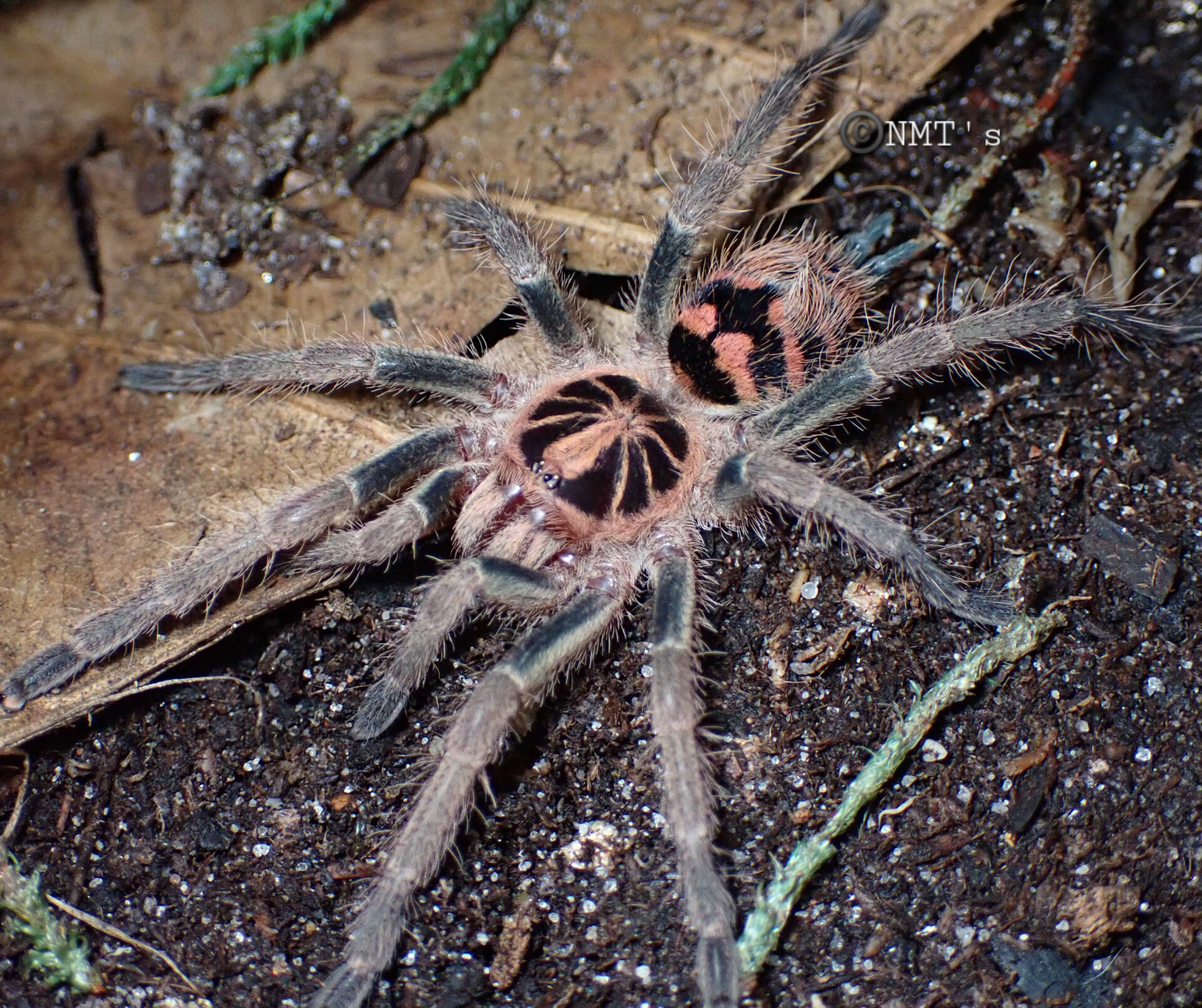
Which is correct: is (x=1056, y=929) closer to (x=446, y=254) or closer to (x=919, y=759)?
(x=919, y=759)

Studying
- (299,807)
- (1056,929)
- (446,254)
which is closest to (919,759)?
(1056,929)

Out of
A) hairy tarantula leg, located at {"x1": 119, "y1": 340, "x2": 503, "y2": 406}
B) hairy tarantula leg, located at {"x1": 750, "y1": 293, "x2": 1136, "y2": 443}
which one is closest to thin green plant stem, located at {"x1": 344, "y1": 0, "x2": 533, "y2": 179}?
hairy tarantula leg, located at {"x1": 119, "y1": 340, "x2": 503, "y2": 406}

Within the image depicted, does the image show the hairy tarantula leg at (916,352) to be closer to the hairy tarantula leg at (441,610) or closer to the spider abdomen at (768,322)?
the spider abdomen at (768,322)

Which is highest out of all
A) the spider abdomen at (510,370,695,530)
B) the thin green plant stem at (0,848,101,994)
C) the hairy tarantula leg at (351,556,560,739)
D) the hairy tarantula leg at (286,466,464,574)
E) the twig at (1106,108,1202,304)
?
the twig at (1106,108,1202,304)

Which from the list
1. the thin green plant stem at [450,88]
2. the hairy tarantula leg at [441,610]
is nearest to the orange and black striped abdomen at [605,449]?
the hairy tarantula leg at [441,610]

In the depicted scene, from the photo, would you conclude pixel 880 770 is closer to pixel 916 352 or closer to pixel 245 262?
pixel 916 352

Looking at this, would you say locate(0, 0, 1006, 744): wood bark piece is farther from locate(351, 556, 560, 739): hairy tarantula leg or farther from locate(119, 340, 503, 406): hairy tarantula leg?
locate(351, 556, 560, 739): hairy tarantula leg
